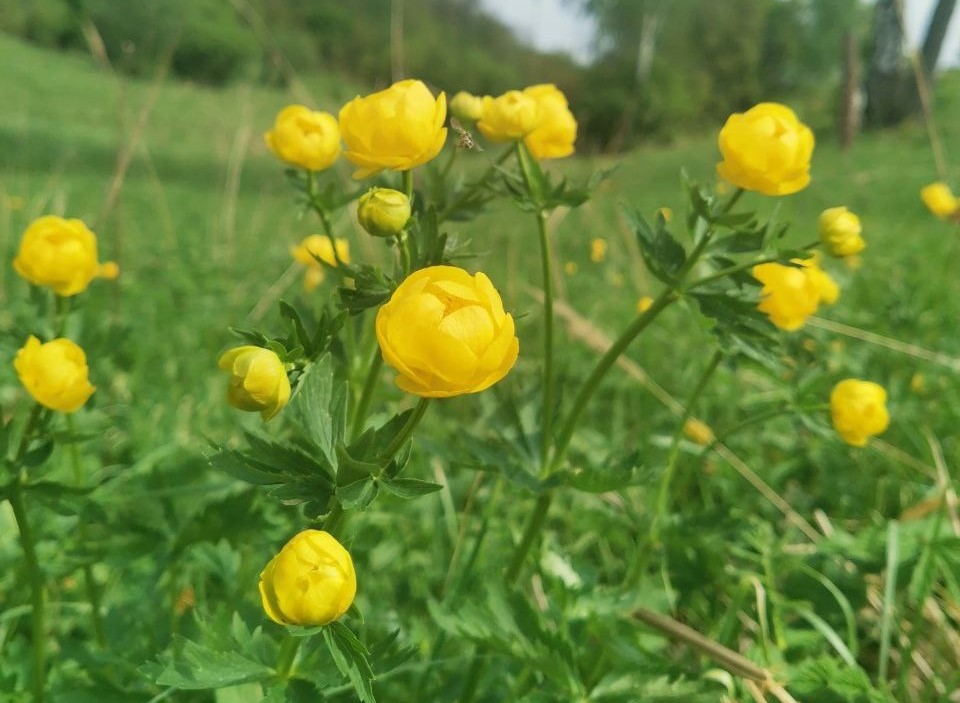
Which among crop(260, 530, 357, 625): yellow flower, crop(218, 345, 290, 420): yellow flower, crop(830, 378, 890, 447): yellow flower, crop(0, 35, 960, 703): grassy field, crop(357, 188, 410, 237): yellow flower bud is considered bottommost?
crop(0, 35, 960, 703): grassy field

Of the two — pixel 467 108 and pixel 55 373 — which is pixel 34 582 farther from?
pixel 467 108

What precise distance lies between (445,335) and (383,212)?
0.49 ft

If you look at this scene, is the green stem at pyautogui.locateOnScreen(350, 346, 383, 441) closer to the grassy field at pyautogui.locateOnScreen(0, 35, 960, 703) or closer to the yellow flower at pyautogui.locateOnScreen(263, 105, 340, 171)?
the grassy field at pyautogui.locateOnScreen(0, 35, 960, 703)

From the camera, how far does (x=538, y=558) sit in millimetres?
967

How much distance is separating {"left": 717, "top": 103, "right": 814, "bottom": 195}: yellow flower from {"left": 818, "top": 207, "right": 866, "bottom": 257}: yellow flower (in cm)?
6

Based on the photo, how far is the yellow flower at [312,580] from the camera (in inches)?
21.7

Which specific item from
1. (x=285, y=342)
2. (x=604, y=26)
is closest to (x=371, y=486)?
(x=285, y=342)

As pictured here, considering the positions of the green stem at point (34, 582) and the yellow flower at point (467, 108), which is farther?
the yellow flower at point (467, 108)

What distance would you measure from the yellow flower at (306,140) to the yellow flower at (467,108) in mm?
141

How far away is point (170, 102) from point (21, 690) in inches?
578

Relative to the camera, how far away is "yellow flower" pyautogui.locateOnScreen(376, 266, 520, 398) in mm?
512

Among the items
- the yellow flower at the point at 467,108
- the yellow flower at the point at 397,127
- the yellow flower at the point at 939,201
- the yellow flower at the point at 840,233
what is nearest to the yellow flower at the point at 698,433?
the yellow flower at the point at 840,233

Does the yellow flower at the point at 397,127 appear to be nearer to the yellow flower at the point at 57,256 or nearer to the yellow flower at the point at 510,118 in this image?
the yellow flower at the point at 510,118

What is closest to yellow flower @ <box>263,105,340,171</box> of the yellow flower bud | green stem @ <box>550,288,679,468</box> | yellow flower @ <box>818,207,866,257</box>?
the yellow flower bud
